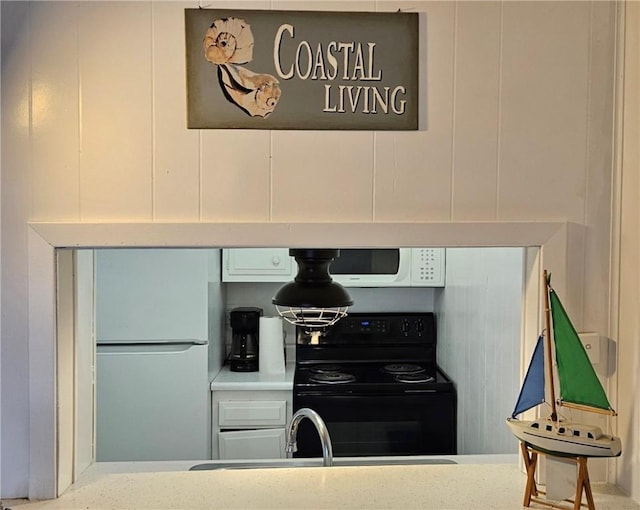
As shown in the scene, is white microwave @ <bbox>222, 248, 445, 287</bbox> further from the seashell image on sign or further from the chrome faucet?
the seashell image on sign

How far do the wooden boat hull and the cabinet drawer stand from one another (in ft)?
6.08

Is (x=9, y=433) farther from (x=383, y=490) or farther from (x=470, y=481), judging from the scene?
(x=470, y=481)

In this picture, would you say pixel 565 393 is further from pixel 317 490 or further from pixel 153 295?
pixel 153 295

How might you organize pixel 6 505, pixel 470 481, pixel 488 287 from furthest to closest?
1. pixel 488 287
2. pixel 470 481
3. pixel 6 505

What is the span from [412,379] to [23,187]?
2079 millimetres

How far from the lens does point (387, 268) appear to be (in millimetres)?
3158

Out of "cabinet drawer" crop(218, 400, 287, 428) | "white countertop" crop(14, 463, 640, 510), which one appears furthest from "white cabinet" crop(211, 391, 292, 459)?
"white countertop" crop(14, 463, 640, 510)

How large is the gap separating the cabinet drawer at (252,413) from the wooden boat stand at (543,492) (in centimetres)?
176

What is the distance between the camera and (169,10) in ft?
3.79

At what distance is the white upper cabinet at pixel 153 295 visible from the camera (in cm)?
279

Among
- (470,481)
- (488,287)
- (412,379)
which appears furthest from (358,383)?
(470,481)

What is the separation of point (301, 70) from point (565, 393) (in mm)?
739

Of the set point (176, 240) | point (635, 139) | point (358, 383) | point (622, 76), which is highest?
point (622, 76)

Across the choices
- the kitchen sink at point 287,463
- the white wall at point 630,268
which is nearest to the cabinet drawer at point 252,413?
the kitchen sink at point 287,463
